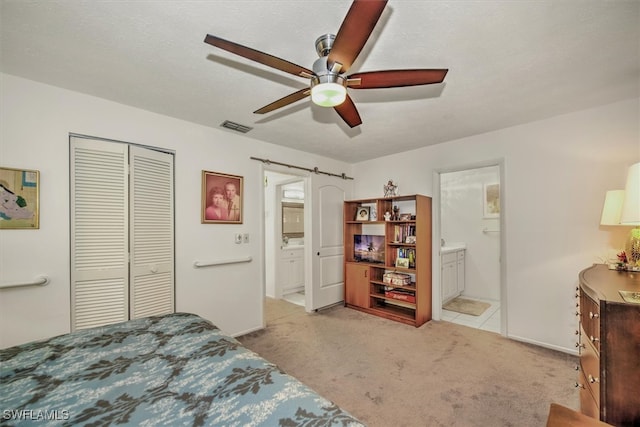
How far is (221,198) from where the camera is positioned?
304 centimetres

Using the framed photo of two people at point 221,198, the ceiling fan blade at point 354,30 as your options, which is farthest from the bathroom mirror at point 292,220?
the ceiling fan blade at point 354,30

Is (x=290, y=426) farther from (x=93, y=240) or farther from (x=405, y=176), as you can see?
(x=405, y=176)

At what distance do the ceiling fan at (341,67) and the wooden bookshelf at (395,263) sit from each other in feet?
7.65

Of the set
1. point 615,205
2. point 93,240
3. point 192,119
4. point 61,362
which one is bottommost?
point 61,362

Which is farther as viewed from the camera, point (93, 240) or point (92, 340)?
point (93, 240)

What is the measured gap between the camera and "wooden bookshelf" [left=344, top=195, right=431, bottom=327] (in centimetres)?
352

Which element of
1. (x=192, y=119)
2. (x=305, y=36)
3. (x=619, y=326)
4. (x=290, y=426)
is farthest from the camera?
(x=192, y=119)

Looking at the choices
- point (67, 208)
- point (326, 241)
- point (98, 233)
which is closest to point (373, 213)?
point (326, 241)

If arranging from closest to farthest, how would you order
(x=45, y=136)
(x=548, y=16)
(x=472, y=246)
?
(x=548, y=16) → (x=45, y=136) → (x=472, y=246)

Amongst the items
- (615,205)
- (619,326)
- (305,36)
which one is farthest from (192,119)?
(615,205)

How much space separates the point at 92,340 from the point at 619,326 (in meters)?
2.51

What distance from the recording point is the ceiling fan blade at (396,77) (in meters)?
1.37

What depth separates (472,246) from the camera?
477cm

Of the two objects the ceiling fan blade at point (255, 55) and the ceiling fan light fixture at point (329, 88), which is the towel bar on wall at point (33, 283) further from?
the ceiling fan light fixture at point (329, 88)
